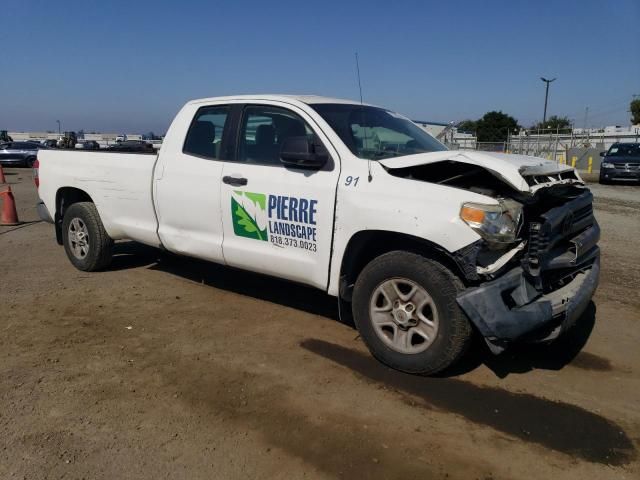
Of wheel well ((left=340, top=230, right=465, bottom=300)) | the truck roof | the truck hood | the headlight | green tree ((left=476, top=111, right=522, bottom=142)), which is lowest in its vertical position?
wheel well ((left=340, top=230, right=465, bottom=300))

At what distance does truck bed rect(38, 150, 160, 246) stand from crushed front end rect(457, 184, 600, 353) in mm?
3406

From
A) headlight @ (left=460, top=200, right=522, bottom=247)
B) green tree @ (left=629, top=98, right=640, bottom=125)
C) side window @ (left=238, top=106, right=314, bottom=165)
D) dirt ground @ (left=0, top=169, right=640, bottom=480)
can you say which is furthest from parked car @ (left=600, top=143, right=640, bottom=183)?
green tree @ (left=629, top=98, right=640, bottom=125)

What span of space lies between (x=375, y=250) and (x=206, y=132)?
2.11m

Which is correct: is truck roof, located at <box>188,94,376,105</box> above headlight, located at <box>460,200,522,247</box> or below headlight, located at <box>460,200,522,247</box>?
above

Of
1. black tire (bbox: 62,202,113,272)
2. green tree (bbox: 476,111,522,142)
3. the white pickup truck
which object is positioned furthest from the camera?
green tree (bbox: 476,111,522,142)

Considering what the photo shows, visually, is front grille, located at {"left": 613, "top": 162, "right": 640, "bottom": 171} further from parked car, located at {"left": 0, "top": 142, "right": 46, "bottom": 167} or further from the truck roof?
parked car, located at {"left": 0, "top": 142, "right": 46, "bottom": 167}

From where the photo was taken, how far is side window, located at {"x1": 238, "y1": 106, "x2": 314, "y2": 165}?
15.0ft

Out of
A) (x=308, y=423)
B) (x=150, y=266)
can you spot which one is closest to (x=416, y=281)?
(x=308, y=423)

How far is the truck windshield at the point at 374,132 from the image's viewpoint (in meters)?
4.37

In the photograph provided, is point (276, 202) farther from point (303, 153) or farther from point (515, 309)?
point (515, 309)

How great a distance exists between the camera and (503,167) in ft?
11.8

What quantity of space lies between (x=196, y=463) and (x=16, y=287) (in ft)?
13.3

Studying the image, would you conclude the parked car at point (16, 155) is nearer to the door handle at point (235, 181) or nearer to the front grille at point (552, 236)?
the door handle at point (235, 181)

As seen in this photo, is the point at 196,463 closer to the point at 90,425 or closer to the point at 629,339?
the point at 90,425
